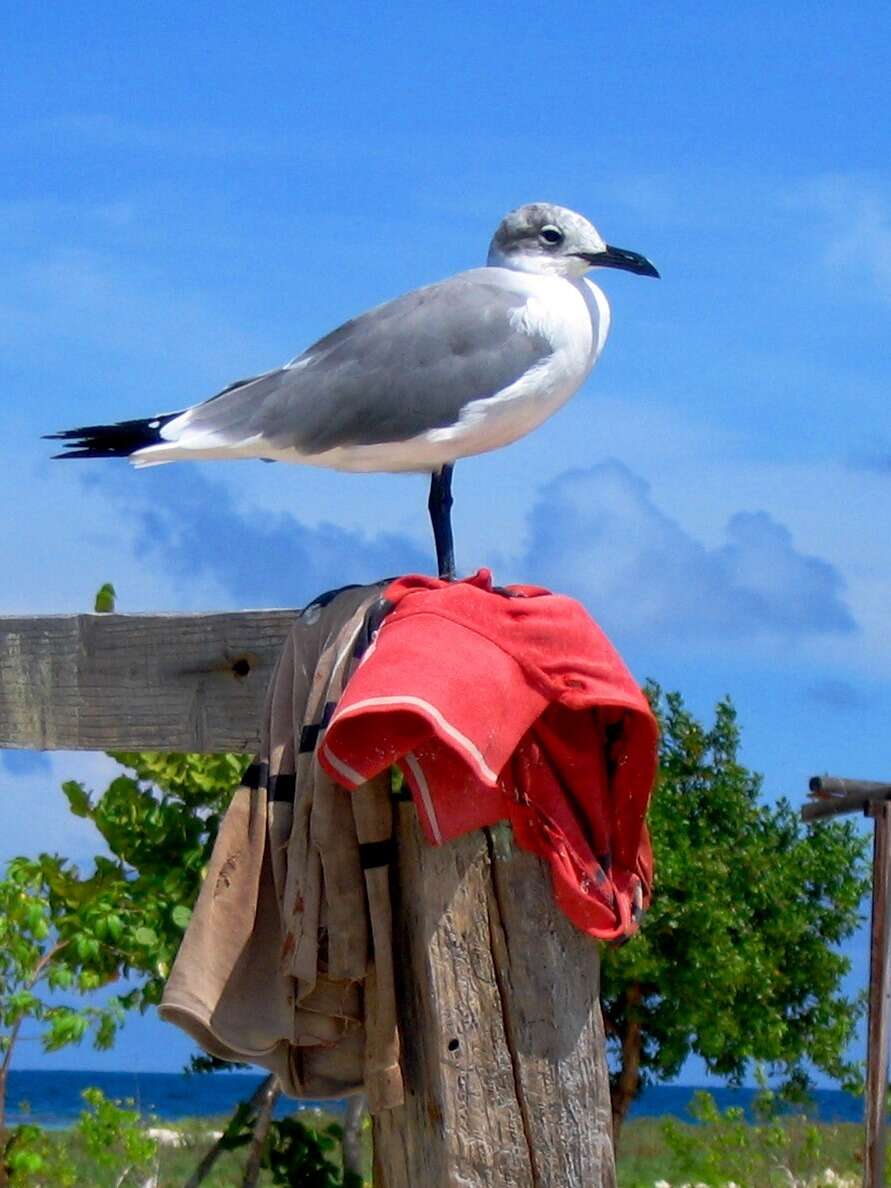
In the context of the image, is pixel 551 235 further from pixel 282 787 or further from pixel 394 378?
pixel 282 787

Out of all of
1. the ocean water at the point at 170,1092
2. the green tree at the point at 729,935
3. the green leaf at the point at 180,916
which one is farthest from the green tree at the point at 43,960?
the ocean water at the point at 170,1092

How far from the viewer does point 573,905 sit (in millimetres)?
2246

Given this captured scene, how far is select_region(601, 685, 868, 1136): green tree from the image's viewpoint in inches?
253

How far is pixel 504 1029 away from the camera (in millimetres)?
2262

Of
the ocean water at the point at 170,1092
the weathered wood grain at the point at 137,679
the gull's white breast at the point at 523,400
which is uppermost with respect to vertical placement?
the gull's white breast at the point at 523,400

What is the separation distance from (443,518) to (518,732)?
0.51m

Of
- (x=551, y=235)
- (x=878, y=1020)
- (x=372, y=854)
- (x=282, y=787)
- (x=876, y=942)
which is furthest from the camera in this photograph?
(x=876, y=942)

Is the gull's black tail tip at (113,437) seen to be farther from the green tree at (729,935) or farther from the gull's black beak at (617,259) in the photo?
the green tree at (729,935)

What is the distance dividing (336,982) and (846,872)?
489 centimetres

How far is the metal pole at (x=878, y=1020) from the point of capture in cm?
498

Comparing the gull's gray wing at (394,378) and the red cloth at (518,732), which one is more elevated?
the gull's gray wing at (394,378)

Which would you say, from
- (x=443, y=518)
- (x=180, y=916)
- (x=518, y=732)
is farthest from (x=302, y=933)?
(x=180, y=916)

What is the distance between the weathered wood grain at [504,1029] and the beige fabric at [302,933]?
0.08 meters

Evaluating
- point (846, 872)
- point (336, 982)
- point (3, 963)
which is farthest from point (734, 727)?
point (336, 982)
